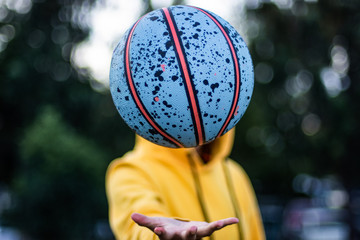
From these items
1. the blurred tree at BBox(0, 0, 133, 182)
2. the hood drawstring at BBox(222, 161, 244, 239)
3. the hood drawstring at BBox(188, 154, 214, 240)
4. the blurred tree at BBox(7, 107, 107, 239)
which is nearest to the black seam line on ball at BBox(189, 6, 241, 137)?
the hood drawstring at BBox(188, 154, 214, 240)

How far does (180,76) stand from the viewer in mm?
1526

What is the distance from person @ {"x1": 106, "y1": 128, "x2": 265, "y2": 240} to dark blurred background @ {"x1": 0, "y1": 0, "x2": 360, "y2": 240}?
4.72m

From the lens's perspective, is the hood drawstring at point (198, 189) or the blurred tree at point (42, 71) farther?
the blurred tree at point (42, 71)

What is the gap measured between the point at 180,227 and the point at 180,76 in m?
0.57

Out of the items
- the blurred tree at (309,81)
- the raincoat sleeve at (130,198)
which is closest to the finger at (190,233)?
the raincoat sleeve at (130,198)

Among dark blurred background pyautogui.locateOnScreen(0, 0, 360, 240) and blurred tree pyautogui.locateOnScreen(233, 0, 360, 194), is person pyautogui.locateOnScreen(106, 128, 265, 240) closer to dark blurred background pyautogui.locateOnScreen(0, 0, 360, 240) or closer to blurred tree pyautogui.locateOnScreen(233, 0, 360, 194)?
dark blurred background pyautogui.locateOnScreen(0, 0, 360, 240)

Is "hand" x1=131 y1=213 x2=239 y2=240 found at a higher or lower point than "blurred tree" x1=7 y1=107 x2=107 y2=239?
higher

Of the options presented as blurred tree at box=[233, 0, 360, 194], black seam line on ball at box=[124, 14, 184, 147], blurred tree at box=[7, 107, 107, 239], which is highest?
black seam line on ball at box=[124, 14, 184, 147]

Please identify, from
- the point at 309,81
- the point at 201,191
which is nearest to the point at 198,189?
the point at 201,191

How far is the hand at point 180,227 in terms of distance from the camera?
1487 mm

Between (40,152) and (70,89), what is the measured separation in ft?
12.2

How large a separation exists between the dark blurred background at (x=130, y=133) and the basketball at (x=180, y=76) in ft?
17.6

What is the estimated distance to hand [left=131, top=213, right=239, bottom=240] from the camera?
4.88 ft

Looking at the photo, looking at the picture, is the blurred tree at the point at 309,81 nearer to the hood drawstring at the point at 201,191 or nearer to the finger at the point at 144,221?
the hood drawstring at the point at 201,191
